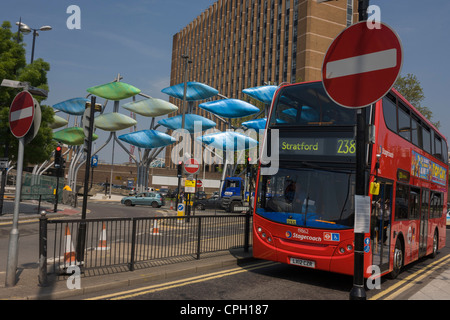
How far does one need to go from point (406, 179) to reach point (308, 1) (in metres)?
64.1

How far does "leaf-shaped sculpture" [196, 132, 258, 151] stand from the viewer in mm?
47312

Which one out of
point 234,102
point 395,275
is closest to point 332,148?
point 395,275

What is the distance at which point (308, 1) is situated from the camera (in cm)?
6700

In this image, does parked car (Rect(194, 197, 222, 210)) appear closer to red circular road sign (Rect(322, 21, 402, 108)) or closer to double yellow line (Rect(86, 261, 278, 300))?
double yellow line (Rect(86, 261, 278, 300))

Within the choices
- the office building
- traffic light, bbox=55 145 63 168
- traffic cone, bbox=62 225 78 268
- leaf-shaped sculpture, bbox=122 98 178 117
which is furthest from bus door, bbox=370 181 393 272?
the office building

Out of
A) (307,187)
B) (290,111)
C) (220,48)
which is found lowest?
(307,187)

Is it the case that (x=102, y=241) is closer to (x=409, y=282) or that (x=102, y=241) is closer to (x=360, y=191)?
(x=360, y=191)

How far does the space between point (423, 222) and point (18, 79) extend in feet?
59.7

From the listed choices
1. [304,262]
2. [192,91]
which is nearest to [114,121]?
[192,91]

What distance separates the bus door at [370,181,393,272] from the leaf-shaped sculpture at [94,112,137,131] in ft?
140

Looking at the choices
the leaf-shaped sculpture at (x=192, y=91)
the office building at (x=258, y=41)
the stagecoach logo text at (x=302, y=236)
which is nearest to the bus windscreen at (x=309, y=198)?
the stagecoach logo text at (x=302, y=236)

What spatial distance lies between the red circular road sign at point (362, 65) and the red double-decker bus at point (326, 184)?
2503 mm
